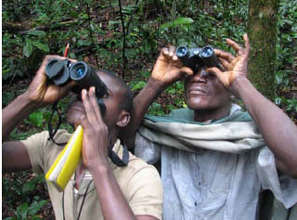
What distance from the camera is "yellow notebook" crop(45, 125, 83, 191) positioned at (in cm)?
172

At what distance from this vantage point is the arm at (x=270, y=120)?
194 centimetres

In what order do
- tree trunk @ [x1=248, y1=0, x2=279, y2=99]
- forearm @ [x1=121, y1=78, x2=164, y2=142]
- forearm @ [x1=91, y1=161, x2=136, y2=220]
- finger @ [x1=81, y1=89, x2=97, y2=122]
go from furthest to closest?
1. tree trunk @ [x1=248, y1=0, x2=279, y2=99]
2. forearm @ [x1=121, y1=78, x2=164, y2=142]
3. finger @ [x1=81, y1=89, x2=97, y2=122]
4. forearm @ [x1=91, y1=161, x2=136, y2=220]

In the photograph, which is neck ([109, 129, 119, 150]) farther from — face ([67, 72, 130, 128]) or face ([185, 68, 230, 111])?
face ([185, 68, 230, 111])

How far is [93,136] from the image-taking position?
177cm

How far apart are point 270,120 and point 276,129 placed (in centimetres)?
6

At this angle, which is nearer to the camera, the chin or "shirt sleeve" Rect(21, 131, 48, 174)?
"shirt sleeve" Rect(21, 131, 48, 174)

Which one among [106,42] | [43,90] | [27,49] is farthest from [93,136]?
[106,42]

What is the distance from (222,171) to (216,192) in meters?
0.13

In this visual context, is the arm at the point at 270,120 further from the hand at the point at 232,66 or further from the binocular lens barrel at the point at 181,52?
the binocular lens barrel at the point at 181,52

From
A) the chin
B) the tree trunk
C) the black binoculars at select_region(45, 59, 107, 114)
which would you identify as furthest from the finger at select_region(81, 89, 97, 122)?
the tree trunk

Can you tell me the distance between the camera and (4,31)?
4.12m

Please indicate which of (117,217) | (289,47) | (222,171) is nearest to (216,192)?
(222,171)

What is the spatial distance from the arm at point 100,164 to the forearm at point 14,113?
0.38m

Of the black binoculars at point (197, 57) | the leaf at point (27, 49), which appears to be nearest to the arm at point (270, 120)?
the black binoculars at point (197, 57)
